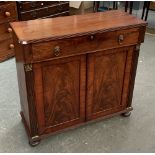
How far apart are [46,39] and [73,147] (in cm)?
77

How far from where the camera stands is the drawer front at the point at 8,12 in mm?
2521

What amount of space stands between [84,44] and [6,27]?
1470 mm

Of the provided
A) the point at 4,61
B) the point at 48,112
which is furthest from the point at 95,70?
the point at 4,61

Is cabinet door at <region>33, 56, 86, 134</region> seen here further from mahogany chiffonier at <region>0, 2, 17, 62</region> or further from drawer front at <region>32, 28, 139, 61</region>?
mahogany chiffonier at <region>0, 2, 17, 62</region>

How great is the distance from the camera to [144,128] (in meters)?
1.85

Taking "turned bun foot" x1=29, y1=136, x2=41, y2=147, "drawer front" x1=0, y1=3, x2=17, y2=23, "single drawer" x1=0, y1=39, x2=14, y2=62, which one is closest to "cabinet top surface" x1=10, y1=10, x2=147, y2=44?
"turned bun foot" x1=29, y1=136, x2=41, y2=147

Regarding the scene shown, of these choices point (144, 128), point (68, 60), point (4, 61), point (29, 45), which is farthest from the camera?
point (4, 61)

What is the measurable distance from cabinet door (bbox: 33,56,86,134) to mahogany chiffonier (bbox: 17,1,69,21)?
1.52 metres

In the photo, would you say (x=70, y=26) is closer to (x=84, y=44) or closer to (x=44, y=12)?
(x=84, y=44)

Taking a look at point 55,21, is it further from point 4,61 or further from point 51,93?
point 4,61

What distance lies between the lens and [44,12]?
3.01 meters

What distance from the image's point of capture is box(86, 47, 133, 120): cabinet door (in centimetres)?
159

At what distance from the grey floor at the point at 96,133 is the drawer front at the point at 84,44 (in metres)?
0.64

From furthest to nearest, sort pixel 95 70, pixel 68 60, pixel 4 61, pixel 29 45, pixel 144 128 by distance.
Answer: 1. pixel 4 61
2. pixel 144 128
3. pixel 95 70
4. pixel 68 60
5. pixel 29 45
